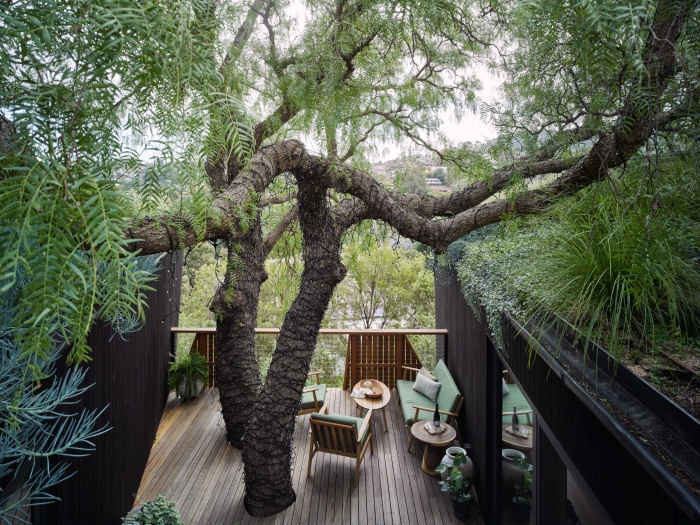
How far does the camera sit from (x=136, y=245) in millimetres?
1306

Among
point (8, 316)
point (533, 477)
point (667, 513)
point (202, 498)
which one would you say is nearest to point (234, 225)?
point (8, 316)

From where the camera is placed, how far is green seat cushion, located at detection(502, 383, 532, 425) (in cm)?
317

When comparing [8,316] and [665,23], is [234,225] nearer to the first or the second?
[8,316]

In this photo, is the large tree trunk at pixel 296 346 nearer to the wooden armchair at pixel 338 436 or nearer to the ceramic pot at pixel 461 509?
the wooden armchair at pixel 338 436

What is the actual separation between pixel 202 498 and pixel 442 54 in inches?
168

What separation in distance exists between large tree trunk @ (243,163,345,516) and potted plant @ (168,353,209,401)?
282 cm

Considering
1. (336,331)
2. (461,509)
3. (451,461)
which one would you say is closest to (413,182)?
(451,461)

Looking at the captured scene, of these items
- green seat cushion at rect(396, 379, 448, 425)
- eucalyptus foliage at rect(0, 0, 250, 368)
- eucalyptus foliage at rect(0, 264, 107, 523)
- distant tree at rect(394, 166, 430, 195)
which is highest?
distant tree at rect(394, 166, 430, 195)

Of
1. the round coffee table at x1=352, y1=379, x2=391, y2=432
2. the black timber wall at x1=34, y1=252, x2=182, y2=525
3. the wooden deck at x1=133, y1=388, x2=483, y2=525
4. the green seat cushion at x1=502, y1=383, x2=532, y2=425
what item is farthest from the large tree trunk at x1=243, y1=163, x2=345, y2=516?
the round coffee table at x1=352, y1=379, x2=391, y2=432

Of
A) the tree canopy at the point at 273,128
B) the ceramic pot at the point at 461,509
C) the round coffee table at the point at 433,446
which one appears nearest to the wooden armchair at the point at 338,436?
the round coffee table at the point at 433,446

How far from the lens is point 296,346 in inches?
137

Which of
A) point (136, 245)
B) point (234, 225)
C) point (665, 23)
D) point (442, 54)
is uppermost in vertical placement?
point (442, 54)

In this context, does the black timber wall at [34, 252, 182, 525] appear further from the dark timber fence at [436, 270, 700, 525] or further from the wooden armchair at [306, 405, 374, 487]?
the dark timber fence at [436, 270, 700, 525]

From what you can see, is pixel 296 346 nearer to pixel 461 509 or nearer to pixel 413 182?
pixel 413 182
